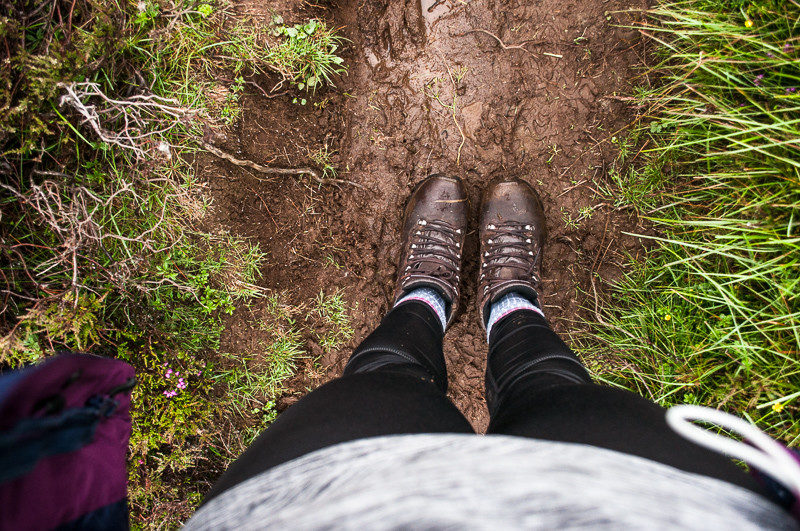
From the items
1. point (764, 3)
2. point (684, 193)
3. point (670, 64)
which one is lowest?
point (684, 193)

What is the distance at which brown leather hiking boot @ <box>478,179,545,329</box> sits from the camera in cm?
214

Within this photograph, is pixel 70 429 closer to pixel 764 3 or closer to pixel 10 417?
pixel 10 417

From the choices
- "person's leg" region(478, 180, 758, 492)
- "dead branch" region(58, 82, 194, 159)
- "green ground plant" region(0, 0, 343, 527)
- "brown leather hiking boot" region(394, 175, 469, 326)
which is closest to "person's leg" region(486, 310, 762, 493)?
"person's leg" region(478, 180, 758, 492)

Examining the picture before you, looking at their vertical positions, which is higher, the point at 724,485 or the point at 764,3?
the point at 764,3

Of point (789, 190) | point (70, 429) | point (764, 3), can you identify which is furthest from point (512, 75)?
point (70, 429)

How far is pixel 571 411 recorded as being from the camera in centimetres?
120

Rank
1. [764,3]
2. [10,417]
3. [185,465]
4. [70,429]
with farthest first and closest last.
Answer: [185,465] → [764,3] → [70,429] → [10,417]

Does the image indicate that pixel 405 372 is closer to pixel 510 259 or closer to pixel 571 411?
pixel 571 411

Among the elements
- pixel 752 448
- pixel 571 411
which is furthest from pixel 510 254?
pixel 752 448

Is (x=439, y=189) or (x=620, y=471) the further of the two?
(x=439, y=189)

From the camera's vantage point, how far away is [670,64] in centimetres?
194

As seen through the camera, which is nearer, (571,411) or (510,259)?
(571,411)

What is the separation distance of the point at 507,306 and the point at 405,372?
30.3 inches

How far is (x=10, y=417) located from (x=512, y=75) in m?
2.21
